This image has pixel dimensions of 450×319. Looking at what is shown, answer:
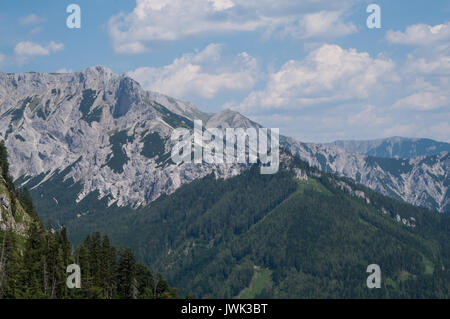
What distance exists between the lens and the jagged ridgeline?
101m

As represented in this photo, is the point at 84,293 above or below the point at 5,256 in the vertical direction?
below

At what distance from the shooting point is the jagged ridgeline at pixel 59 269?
330 ft

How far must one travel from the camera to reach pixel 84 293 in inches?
4328

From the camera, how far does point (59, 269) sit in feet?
350
